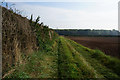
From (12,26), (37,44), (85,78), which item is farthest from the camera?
(37,44)

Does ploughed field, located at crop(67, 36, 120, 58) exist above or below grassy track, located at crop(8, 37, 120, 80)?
above

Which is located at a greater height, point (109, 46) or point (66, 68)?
point (109, 46)

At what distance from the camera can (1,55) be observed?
3514 mm

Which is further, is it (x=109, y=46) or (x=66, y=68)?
(x=109, y=46)

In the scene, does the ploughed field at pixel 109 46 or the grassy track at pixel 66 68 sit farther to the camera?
the ploughed field at pixel 109 46

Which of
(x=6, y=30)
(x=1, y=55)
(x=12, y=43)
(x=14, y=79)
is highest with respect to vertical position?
(x=6, y=30)

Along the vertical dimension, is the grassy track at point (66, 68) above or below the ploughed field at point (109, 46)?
below

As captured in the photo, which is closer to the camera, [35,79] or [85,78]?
[35,79]

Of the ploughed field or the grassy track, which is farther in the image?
the ploughed field

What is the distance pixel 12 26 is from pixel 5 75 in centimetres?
232

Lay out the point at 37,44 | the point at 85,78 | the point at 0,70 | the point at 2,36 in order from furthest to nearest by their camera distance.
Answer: the point at 37,44, the point at 85,78, the point at 2,36, the point at 0,70

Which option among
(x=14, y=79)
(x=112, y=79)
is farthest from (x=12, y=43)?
(x=112, y=79)

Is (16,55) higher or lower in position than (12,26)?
lower

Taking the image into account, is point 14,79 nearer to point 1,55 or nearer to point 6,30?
point 1,55
